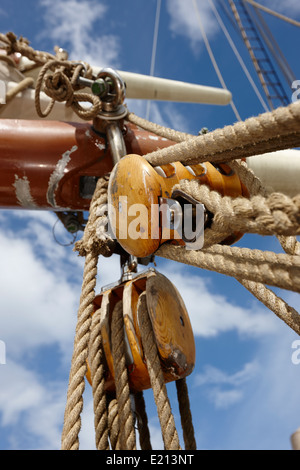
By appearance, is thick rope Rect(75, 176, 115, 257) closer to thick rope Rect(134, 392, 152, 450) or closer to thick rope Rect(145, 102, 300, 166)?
thick rope Rect(145, 102, 300, 166)

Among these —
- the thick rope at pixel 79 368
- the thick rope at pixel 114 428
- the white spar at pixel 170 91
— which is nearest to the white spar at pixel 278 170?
the thick rope at pixel 79 368

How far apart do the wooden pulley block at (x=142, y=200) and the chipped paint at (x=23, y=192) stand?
542 millimetres

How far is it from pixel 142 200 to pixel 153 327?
338 millimetres

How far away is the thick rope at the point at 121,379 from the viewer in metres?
1.03

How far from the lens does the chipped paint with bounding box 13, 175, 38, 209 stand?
150cm

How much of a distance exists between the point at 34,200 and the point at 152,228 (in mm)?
738

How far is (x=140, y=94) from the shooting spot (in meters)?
3.88

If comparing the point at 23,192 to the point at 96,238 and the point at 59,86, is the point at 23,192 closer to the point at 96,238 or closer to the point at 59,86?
the point at 59,86

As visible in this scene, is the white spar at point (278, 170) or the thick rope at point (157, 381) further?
the white spar at point (278, 170)

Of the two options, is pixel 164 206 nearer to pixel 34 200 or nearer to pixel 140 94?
pixel 34 200

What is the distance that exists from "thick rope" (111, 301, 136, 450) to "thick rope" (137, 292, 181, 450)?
0.08m

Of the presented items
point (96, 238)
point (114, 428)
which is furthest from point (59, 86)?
point (114, 428)

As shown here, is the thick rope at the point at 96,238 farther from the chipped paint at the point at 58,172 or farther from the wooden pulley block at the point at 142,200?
the chipped paint at the point at 58,172

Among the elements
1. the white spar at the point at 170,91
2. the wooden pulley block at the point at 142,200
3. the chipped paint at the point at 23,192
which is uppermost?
the white spar at the point at 170,91
